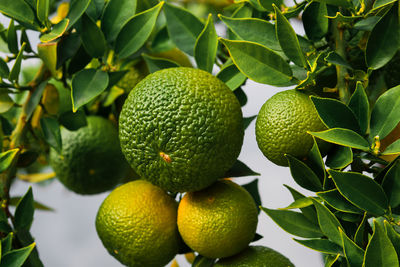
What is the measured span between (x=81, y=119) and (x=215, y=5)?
0.64 meters

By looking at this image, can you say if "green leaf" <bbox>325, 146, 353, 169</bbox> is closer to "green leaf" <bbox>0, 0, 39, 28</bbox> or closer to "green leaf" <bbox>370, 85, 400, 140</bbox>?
"green leaf" <bbox>370, 85, 400, 140</bbox>

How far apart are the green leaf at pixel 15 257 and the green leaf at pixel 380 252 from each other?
40cm

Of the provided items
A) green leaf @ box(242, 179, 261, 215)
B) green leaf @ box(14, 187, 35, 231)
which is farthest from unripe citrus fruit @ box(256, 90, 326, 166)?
green leaf @ box(14, 187, 35, 231)

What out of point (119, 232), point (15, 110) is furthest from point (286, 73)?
point (15, 110)

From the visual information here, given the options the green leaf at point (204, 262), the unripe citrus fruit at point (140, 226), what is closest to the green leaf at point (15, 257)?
the unripe citrus fruit at point (140, 226)

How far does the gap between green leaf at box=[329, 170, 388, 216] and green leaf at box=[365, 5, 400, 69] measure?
142mm

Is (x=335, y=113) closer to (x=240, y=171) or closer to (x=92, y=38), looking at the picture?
(x=240, y=171)

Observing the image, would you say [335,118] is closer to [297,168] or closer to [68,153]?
[297,168]

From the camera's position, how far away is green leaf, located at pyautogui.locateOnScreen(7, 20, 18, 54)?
0.73m

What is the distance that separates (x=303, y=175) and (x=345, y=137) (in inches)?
3.0

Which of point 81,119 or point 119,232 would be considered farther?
point 81,119

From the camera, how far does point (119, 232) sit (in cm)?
69

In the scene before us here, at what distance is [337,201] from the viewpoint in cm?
55

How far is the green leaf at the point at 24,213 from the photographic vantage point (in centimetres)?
71
